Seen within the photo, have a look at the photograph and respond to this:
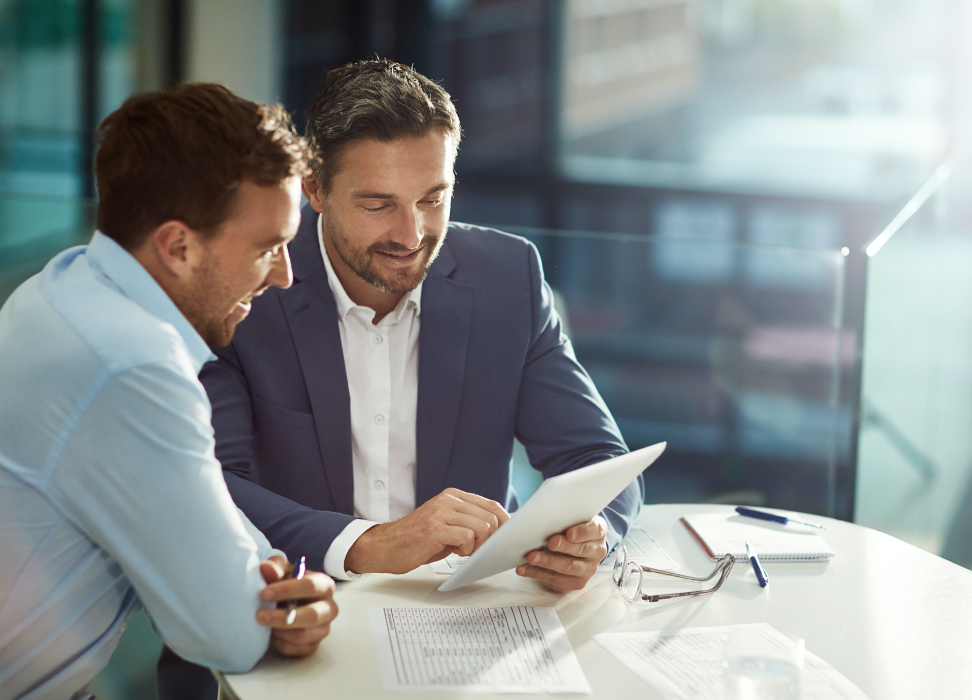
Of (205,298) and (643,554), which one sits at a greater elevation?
(205,298)

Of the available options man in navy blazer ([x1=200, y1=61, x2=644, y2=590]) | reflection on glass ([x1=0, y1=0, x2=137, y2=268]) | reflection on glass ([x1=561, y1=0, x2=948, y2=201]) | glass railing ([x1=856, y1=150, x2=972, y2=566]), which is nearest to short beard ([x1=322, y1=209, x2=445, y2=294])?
man in navy blazer ([x1=200, y1=61, x2=644, y2=590])

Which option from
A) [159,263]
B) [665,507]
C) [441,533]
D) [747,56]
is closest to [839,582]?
[665,507]

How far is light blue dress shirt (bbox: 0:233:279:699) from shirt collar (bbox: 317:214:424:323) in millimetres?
627

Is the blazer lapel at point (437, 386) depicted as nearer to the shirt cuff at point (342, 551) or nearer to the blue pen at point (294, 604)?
the shirt cuff at point (342, 551)

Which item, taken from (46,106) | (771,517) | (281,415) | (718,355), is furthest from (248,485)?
(46,106)

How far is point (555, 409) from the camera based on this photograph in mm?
1661

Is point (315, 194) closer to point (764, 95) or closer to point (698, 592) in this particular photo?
point (698, 592)

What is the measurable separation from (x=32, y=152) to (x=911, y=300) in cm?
352

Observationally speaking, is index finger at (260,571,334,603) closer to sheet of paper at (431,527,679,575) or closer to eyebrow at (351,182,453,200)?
sheet of paper at (431,527,679,575)

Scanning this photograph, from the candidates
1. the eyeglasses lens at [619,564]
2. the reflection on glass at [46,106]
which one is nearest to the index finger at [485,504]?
the eyeglasses lens at [619,564]

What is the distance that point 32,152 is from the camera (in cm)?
391

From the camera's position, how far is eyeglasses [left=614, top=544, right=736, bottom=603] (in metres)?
1.22

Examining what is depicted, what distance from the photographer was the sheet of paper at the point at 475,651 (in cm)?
97

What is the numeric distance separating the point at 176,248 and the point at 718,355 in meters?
2.08
